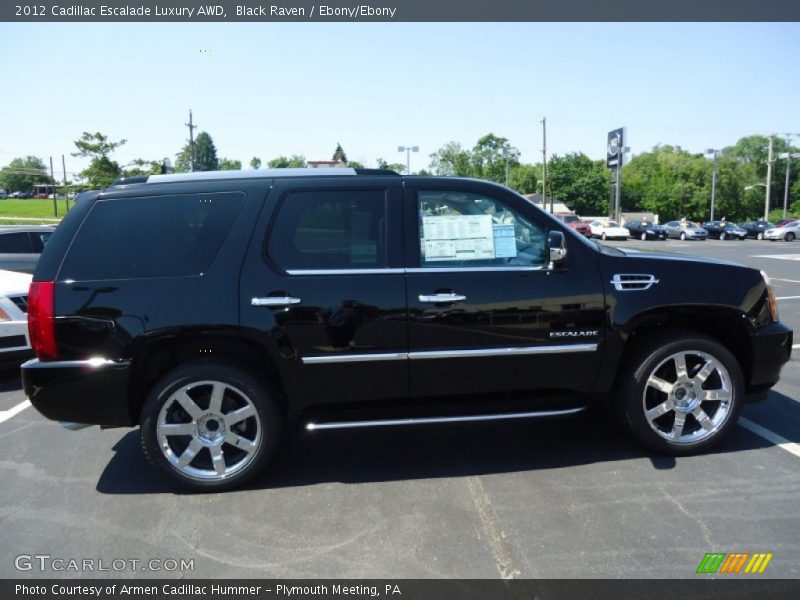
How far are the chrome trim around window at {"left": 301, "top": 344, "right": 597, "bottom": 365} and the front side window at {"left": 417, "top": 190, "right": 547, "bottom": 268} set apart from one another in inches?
21.3

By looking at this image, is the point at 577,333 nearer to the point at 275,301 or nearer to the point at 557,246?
the point at 557,246

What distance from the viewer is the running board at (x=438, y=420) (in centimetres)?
364

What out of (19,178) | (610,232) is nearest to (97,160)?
(610,232)

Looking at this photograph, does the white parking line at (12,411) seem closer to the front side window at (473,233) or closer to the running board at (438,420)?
the running board at (438,420)

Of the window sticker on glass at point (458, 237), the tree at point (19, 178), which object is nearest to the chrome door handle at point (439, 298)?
the window sticker on glass at point (458, 237)

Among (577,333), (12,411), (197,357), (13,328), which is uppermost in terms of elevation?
(577,333)

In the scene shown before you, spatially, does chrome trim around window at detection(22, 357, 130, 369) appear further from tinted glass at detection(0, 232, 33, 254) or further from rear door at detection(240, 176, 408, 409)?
tinted glass at detection(0, 232, 33, 254)

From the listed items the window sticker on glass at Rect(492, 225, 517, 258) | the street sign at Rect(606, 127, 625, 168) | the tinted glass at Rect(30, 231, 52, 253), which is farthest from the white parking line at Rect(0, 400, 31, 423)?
the street sign at Rect(606, 127, 625, 168)

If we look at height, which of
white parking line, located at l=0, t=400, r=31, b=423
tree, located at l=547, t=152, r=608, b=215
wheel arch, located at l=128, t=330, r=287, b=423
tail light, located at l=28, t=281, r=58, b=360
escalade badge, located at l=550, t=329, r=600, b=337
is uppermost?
tree, located at l=547, t=152, r=608, b=215

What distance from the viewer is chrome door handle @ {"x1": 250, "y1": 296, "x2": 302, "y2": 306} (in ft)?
11.4

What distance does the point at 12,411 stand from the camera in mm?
5219

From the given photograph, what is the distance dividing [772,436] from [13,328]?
264 inches

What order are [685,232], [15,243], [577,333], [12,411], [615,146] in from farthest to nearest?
[615,146] → [685,232] → [15,243] → [12,411] → [577,333]

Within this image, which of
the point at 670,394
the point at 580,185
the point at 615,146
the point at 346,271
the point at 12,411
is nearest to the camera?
the point at 346,271
